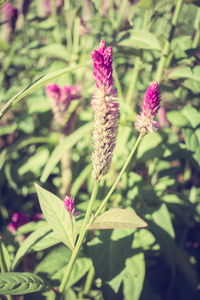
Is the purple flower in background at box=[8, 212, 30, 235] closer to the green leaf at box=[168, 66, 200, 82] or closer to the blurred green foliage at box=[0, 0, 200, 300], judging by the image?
the blurred green foliage at box=[0, 0, 200, 300]

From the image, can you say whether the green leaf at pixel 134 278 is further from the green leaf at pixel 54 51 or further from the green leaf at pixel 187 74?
the green leaf at pixel 54 51

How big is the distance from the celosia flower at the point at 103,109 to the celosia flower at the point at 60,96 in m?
0.75

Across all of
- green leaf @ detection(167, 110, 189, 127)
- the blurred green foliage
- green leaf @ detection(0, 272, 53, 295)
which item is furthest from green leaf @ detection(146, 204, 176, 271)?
green leaf @ detection(0, 272, 53, 295)

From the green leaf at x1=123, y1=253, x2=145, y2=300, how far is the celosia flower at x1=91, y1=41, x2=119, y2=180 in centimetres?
59

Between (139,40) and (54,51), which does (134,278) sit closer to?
(139,40)

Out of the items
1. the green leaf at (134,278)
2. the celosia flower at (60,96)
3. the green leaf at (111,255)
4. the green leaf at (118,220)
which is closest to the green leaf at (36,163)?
the celosia flower at (60,96)

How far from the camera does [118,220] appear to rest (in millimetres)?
656

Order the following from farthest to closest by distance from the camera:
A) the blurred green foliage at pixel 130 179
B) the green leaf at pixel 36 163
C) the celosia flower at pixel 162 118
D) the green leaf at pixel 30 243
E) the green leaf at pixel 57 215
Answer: the celosia flower at pixel 162 118 → the green leaf at pixel 36 163 → the blurred green foliage at pixel 130 179 → the green leaf at pixel 30 243 → the green leaf at pixel 57 215

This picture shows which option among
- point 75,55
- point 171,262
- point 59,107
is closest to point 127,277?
point 171,262

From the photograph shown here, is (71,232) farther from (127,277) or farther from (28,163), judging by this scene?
(28,163)

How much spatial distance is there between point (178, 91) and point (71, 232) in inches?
36.9

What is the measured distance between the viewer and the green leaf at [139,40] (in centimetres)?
101

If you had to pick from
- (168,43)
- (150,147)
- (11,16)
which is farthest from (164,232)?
(11,16)

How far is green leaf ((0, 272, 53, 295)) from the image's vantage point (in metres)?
0.64
